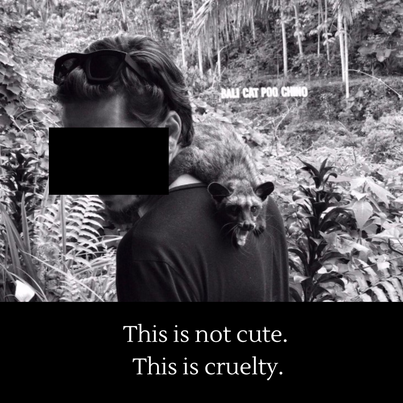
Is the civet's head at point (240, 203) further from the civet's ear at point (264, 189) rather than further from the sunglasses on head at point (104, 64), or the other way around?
the sunglasses on head at point (104, 64)

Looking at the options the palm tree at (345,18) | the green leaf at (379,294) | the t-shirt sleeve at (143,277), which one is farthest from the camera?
the palm tree at (345,18)

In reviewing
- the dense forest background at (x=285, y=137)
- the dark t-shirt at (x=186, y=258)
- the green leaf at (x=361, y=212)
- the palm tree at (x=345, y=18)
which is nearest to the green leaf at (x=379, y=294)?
the dense forest background at (x=285, y=137)

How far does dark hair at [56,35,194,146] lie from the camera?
0.62 metres

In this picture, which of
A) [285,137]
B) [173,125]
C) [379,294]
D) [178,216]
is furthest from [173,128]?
[285,137]

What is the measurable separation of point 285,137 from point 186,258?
128 centimetres

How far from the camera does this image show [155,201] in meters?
0.66

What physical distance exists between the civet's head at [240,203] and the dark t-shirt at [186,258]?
0.6 inches

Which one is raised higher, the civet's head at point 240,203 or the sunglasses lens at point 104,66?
the sunglasses lens at point 104,66

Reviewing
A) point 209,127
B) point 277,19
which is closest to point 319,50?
point 277,19

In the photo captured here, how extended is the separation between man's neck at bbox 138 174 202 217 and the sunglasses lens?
16 centimetres

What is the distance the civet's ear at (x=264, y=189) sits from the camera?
674mm

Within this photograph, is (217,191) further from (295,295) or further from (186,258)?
(295,295)
